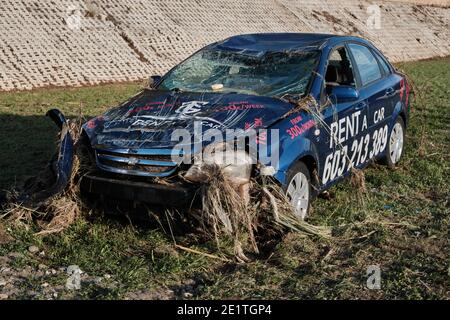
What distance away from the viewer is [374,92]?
606cm

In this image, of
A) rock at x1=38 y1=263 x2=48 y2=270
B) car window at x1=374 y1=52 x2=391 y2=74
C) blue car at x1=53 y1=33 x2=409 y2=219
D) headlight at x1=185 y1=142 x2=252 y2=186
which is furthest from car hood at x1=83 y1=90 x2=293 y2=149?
car window at x1=374 y1=52 x2=391 y2=74

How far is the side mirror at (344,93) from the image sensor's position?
5.25m

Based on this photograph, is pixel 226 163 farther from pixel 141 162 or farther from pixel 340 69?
pixel 340 69

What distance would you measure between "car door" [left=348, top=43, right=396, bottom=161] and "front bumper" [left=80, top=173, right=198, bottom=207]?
2383 mm

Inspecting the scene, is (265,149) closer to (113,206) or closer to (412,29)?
(113,206)

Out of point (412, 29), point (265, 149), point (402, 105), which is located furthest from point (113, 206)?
point (412, 29)

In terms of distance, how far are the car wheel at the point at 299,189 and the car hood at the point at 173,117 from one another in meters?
0.42

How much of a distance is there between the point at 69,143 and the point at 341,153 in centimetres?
229

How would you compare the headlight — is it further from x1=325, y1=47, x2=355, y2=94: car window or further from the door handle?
the door handle

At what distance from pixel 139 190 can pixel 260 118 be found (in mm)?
1061

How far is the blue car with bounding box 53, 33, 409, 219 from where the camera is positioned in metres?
4.35

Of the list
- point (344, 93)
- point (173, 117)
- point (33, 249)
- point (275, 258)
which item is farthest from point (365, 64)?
point (33, 249)

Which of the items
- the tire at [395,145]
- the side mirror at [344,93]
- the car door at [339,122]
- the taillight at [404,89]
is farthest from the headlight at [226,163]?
the taillight at [404,89]
